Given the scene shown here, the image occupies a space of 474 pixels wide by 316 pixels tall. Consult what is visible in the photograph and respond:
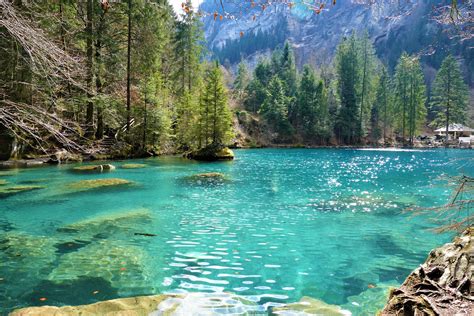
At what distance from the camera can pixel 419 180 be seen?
19.9 metres

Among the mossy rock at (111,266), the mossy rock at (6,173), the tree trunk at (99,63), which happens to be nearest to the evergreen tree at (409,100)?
the tree trunk at (99,63)

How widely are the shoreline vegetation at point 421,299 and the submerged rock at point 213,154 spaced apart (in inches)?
1054

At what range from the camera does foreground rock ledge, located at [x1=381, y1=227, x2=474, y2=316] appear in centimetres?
309

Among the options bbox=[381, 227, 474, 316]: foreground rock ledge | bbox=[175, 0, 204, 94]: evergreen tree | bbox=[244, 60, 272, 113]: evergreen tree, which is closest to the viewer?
bbox=[381, 227, 474, 316]: foreground rock ledge

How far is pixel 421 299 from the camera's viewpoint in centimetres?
324

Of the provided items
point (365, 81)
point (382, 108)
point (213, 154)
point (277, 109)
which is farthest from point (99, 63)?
point (382, 108)

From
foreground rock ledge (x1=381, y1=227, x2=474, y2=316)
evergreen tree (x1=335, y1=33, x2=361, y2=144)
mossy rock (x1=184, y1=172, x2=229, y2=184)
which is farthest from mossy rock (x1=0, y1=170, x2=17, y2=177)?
evergreen tree (x1=335, y1=33, x2=361, y2=144)

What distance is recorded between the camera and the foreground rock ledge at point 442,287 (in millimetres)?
3092

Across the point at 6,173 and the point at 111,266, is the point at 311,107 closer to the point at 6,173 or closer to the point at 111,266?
the point at 6,173

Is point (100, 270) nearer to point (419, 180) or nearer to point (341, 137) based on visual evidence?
point (419, 180)

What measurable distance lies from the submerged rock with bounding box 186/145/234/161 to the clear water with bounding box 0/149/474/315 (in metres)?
16.0

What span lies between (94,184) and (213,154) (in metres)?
16.4

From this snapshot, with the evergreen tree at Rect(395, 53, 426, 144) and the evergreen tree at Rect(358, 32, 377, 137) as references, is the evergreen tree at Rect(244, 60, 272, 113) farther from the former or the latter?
the evergreen tree at Rect(395, 53, 426, 144)

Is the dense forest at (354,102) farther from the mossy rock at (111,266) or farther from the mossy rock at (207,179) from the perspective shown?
the mossy rock at (111,266)
